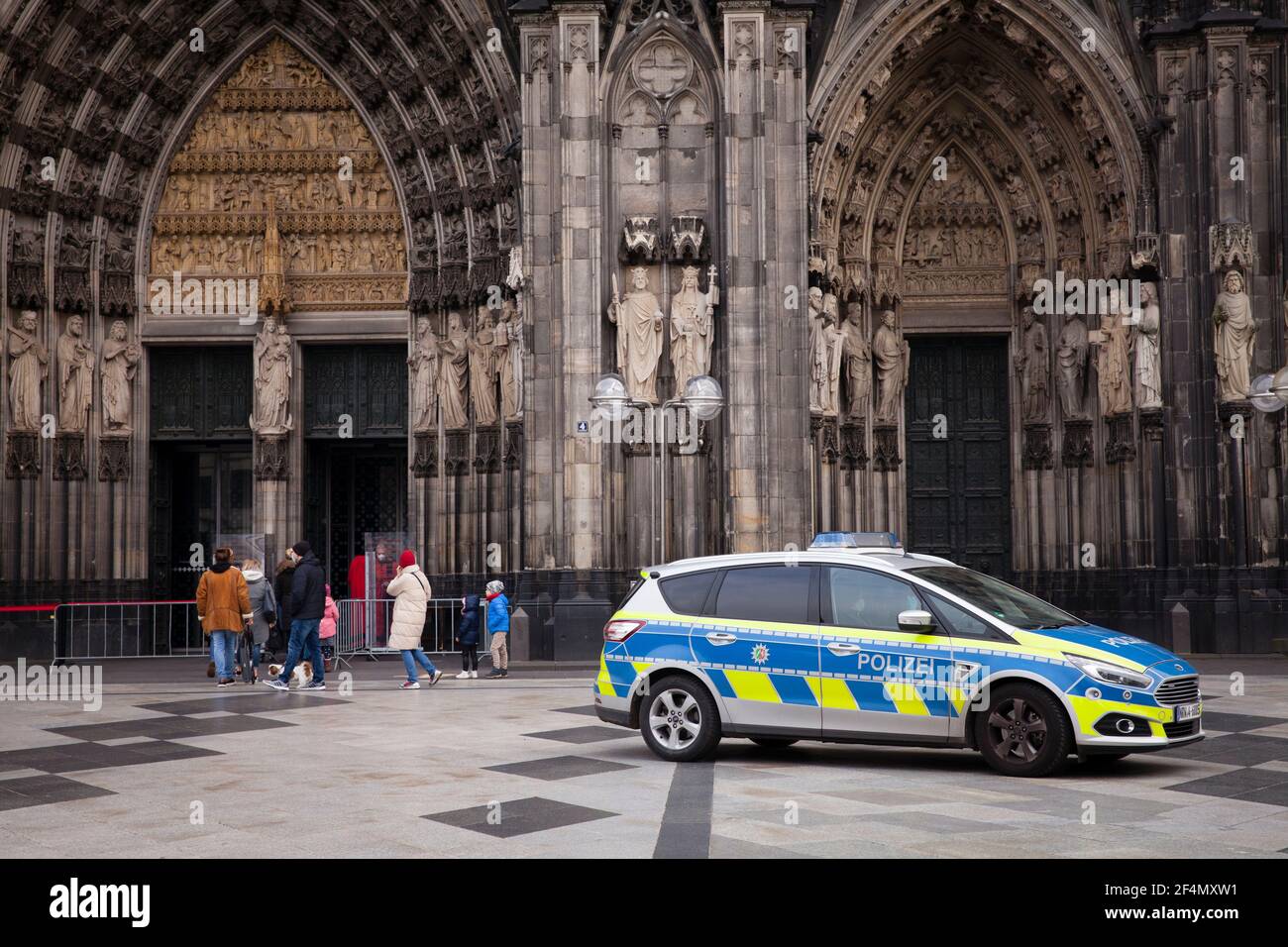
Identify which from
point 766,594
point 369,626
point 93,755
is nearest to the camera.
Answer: point 766,594

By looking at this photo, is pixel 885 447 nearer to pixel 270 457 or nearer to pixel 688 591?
pixel 270 457

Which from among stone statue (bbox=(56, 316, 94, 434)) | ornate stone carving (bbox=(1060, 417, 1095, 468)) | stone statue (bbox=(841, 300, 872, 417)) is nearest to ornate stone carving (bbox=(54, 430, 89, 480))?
stone statue (bbox=(56, 316, 94, 434))

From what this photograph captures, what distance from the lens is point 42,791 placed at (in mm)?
9266

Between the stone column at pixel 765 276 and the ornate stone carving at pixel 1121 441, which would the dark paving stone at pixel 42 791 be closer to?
the stone column at pixel 765 276

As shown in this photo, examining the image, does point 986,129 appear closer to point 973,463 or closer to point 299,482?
point 973,463

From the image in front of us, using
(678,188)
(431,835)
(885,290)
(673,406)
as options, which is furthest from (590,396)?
(431,835)

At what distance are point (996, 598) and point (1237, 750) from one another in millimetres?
2270

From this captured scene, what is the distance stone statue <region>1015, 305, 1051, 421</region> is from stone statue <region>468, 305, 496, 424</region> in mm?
8896

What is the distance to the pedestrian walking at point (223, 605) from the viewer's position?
16.6 m

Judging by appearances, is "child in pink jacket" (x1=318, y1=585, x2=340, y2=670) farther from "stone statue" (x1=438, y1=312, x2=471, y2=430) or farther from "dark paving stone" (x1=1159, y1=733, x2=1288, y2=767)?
"dark paving stone" (x1=1159, y1=733, x2=1288, y2=767)

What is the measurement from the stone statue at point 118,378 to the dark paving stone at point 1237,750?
19277mm

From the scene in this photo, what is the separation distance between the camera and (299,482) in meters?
24.9

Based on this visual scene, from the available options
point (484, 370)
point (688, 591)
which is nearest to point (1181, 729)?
point (688, 591)

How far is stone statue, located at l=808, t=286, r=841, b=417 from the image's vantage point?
21844mm
